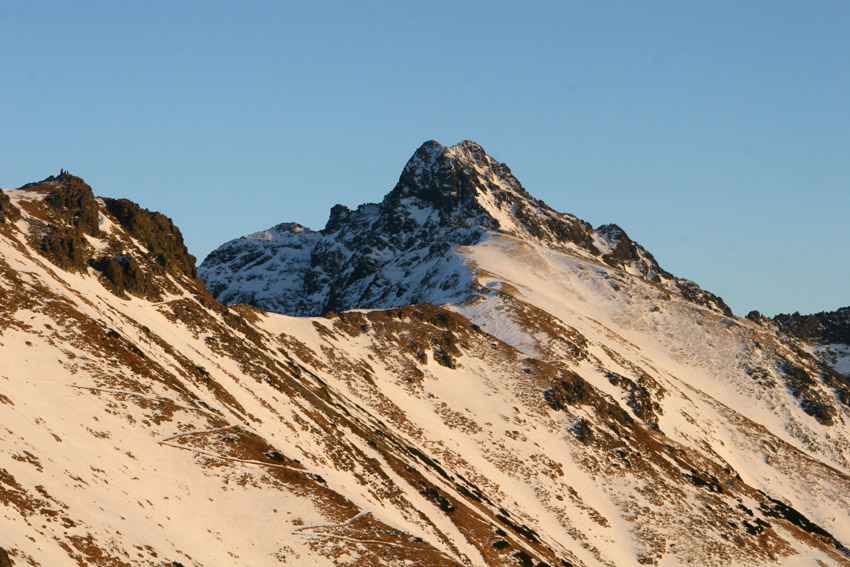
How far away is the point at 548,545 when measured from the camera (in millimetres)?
100562

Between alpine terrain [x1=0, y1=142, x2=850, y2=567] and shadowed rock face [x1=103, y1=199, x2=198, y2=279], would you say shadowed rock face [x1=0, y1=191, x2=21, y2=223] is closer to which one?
alpine terrain [x1=0, y1=142, x2=850, y2=567]

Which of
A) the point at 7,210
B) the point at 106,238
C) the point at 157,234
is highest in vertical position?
the point at 157,234

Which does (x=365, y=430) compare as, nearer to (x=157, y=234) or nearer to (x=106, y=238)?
(x=106, y=238)

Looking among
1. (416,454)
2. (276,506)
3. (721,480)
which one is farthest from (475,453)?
(276,506)

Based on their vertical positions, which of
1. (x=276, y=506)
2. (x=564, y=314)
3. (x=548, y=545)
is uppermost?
(x=564, y=314)

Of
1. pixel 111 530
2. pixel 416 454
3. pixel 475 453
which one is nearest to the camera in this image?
pixel 111 530

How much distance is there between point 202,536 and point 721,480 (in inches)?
3466

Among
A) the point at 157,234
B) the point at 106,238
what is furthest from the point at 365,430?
the point at 157,234

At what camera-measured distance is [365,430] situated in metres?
106

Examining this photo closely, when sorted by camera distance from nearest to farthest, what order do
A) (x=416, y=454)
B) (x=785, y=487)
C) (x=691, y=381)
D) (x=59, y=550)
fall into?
(x=59, y=550)
(x=416, y=454)
(x=785, y=487)
(x=691, y=381)

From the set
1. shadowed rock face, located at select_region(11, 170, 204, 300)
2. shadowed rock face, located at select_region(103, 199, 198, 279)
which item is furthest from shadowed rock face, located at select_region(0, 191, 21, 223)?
shadowed rock face, located at select_region(103, 199, 198, 279)

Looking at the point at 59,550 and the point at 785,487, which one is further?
the point at 785,487

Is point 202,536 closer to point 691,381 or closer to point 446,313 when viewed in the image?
point 446,313

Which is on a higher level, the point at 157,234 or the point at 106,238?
the point at 157,234
